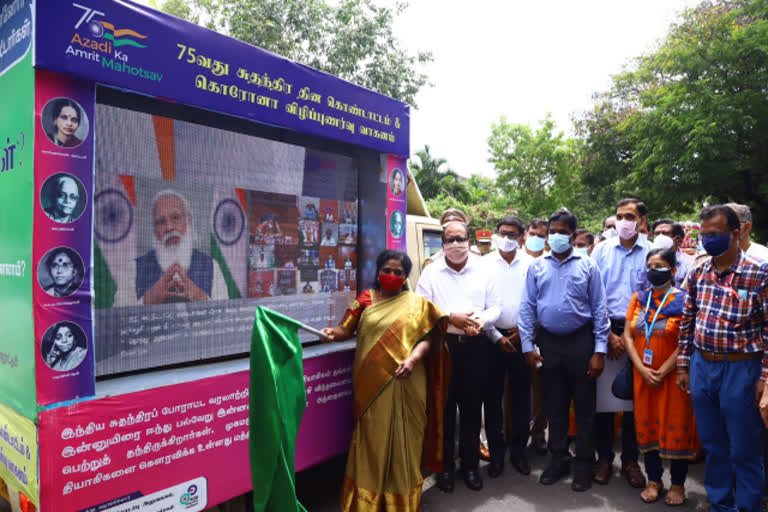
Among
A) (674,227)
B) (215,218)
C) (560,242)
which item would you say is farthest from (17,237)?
(674,227)

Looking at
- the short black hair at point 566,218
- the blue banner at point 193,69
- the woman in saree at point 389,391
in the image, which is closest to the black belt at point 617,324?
the short black hair at point 566,218

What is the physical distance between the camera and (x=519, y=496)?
379 cm

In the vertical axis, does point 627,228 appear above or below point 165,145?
below

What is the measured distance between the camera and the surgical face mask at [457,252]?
383 cm

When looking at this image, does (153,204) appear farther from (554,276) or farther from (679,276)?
(679,276)

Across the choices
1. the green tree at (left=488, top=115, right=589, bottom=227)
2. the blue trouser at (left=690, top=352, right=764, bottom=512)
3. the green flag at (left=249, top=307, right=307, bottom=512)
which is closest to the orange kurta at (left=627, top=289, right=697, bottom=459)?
the blue trouser at (left=690, top=352, right=764, bottom=512)

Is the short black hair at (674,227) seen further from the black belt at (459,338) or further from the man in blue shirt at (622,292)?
the black belt at (459,338)

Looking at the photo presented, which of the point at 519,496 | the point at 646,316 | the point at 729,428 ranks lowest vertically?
the point at 519,496

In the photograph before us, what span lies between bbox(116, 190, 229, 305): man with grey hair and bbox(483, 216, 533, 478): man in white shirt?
210 cm

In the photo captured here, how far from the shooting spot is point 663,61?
635 inches

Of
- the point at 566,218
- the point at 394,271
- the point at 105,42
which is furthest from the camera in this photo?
the point at 566,218

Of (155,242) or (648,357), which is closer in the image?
(155,242)

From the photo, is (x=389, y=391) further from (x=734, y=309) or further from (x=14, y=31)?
(x=14, y=31)

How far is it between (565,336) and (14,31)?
3737mm
